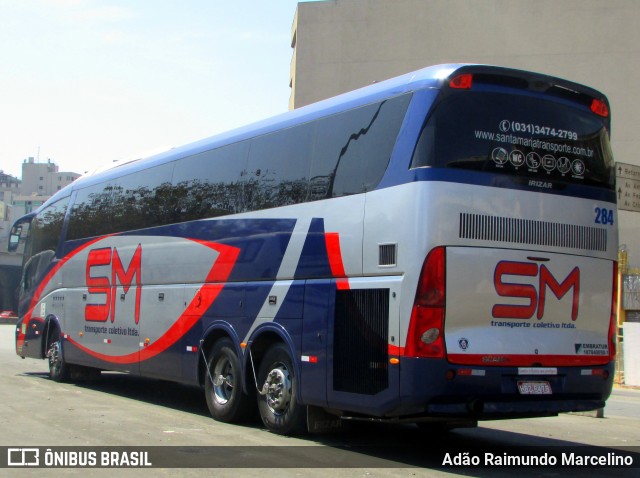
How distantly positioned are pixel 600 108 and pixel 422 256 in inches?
131

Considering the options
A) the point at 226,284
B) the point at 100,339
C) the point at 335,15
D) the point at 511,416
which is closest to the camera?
the point at 511,416

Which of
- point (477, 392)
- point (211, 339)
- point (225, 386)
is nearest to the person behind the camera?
point (477, 392)

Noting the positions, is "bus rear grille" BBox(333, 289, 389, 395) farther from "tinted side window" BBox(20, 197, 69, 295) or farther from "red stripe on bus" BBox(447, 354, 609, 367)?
"tinted side window" BBox(20, 197, 69, 295)

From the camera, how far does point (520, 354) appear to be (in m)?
9.17

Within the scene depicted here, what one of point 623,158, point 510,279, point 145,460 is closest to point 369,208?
point 510,279

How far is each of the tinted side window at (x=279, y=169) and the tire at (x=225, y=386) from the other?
2.13 meters

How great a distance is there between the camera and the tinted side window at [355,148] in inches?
374

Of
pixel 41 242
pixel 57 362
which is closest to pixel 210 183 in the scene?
pixel 57 362

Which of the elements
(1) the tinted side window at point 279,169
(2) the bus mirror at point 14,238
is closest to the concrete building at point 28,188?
(2) the bus mirror at point 14,238

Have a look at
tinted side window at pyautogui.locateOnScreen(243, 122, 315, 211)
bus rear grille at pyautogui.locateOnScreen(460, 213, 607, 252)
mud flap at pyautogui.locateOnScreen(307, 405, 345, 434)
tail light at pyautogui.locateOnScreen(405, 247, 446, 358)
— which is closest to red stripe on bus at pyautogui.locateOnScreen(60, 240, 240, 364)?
tinted side window at pyautogui.locateOnScreen(243, 122, 315, 211)

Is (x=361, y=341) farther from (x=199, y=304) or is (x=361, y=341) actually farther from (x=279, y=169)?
(x=199, y=304)

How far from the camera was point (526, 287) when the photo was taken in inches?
366

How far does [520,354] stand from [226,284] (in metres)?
4.81

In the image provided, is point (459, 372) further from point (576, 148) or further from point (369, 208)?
point (576, 148)
